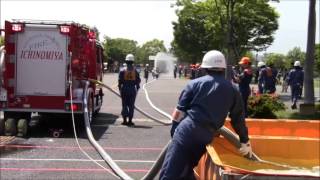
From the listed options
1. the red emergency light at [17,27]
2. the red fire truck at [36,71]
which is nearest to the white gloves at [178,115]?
the red fire truck at [36,71]

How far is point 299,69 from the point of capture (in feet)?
73.9

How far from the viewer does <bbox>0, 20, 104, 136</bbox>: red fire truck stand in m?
13.3

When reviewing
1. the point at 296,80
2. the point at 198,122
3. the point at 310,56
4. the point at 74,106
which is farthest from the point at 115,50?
the point at 198,122

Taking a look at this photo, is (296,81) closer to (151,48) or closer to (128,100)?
(128,100)

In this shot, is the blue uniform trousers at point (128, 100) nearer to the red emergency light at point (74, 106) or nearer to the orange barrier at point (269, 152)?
the red emergency light at point (74, 106)

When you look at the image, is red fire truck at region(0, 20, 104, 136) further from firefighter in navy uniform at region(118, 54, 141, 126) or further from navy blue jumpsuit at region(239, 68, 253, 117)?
navy blue jumpsuit at region(239, 68, 253, 117)

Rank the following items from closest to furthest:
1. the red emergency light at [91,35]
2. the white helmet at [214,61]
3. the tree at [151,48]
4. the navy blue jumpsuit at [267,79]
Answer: the white helmet at [214,61] → the red emergency light at [91,35] → the navy blue jumpsuit at [267,79] → the tree at [151,48]

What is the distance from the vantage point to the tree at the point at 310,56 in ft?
65.9

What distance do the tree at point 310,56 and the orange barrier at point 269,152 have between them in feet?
35.3

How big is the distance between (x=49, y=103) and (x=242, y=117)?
26.4 ft

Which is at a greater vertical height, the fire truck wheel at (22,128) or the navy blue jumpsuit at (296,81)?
the navy blue jumpsuit at (296,81)

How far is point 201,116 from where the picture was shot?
5926 millimetres

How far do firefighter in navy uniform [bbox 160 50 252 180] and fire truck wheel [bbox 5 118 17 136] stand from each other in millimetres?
7793

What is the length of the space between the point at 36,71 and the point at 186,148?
26.7ft
